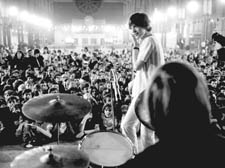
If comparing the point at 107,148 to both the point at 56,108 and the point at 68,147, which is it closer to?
the point at 68,147

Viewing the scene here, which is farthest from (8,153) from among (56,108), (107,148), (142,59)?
(142,59)

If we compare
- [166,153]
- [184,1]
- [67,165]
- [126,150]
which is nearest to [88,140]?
[126,150]

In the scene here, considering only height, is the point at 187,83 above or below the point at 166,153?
above

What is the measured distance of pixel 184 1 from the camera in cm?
2892

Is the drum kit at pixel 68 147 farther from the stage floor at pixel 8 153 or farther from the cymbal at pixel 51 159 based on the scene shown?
the stage floor at pixel 8 153

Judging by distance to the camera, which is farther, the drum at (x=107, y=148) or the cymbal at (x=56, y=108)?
the drum at (x=107, y=148)

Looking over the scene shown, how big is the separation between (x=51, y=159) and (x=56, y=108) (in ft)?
2.18

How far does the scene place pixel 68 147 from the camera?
11.0 feet

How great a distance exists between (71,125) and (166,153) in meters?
5.53

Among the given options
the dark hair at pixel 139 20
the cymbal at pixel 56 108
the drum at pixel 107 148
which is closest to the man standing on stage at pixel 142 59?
the dark hair at pixel 139 20

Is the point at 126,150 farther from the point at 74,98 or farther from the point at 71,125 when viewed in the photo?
the point at 71,125

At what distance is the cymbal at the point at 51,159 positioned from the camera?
2.95 meters

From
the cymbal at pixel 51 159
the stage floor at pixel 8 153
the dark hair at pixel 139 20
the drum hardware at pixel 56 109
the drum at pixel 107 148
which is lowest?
the stage floor at pixel 8 153

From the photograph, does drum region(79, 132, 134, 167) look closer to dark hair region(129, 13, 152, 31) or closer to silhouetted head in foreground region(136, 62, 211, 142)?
dark hair region(129, 13, 152, 31)
